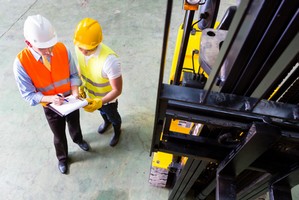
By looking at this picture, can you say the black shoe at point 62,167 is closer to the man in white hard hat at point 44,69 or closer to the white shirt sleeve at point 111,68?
the man in white hard hat at point 44,69

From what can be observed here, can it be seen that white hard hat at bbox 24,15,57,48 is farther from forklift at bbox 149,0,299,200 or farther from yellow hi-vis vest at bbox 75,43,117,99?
forklift at bbox 149,0,299,200

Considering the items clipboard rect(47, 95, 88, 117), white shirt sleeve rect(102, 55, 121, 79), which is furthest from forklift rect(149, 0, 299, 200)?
clipboard rect(47, 95, 88, 117)

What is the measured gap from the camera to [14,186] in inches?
95.6

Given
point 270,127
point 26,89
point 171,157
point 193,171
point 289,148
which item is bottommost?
point 171,157

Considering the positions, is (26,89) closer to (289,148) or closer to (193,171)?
(193,171)

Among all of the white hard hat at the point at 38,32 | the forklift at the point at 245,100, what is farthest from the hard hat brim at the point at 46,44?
the forklift at the point at 245,100

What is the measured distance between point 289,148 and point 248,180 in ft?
1.81

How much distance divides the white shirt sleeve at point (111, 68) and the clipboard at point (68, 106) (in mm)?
297

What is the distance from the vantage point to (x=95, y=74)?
192 centimetres

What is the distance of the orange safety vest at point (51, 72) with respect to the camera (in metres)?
1.69

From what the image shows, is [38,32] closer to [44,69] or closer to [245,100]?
[44,69]

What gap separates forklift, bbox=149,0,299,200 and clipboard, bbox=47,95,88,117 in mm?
898

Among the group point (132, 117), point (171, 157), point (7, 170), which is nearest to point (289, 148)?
point (171, 157)

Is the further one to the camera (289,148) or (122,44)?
(122,44)
